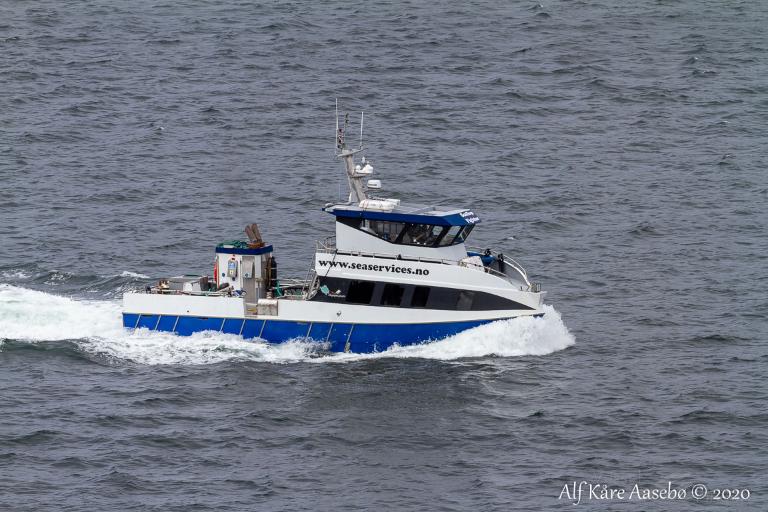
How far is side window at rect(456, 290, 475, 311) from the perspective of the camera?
53156mm

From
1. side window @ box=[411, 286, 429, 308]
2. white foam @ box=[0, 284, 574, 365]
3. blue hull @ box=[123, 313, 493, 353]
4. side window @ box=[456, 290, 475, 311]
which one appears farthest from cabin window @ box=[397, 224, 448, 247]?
white foam @ box=[0, 284, 574, 365]

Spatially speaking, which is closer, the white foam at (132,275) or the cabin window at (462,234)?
the cabin window at (462,234)

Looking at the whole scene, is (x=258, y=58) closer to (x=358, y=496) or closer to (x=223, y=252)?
(x=223, y=252)

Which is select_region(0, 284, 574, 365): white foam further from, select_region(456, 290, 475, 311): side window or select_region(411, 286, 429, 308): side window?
select_region(411, 286, 429, 308): side window

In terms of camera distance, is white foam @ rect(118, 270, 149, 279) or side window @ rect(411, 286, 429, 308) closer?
side window @ rect(411, 286, 429, 308)

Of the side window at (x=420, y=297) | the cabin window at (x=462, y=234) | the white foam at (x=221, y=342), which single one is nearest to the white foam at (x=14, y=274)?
the white foam at (x=221, y=342)

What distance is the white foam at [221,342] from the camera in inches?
2085

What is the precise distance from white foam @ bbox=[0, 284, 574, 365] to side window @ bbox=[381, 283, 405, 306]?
175cm

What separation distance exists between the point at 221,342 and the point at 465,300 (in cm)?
954

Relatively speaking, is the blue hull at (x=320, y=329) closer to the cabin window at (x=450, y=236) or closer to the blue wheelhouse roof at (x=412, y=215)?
the cabin window at (x=450, y=236)

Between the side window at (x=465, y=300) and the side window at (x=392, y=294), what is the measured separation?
88.6 inches

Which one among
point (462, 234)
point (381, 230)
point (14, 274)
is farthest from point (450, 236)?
point (14, 274)

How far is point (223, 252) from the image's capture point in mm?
56094

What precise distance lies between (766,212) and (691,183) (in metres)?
5.88
